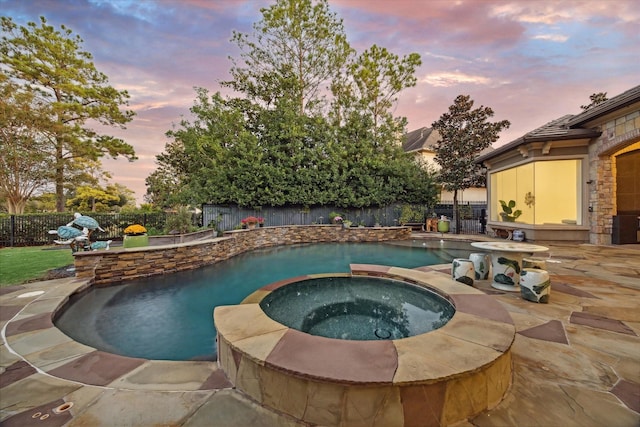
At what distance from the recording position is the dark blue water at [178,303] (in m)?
3.14

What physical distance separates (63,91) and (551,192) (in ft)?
77.7

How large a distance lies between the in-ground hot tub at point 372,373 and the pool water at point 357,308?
1.11m

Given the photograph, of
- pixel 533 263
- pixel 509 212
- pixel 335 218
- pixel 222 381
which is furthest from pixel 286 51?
pixel 222 381

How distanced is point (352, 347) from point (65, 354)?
2.68 metres

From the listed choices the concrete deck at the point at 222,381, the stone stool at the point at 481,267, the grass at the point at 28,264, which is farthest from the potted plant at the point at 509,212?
the grass at the point at 28,264

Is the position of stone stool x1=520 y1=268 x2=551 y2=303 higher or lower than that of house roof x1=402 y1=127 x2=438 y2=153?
lower

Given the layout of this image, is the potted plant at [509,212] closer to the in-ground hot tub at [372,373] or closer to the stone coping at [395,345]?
the stone coping at [395,345]

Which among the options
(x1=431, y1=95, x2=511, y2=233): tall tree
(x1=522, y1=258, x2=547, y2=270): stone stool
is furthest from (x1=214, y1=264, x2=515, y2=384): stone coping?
(x1=431, y1=95, x2=511, y2=233): tall tree

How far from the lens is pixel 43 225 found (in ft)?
32.1

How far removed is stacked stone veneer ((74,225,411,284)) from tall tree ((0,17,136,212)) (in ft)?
39.6

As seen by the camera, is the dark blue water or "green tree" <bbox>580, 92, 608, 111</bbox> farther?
"green tree" <bbox>580, 92, 608, 111</bbox>

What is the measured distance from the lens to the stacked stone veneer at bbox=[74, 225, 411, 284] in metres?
5.11

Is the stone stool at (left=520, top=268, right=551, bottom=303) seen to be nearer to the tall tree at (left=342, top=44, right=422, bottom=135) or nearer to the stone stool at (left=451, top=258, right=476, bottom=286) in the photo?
the stone stool at (left=451, top=258, right=476, bottom=286)

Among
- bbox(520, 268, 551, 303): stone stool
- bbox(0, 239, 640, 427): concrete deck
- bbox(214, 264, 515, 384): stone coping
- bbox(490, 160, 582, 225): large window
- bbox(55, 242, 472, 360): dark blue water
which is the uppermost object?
bbox(490, 160, 582, 225): large window
